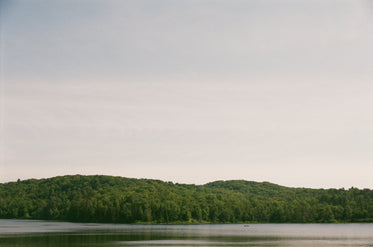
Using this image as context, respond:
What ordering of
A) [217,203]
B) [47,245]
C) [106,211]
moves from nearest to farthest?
[47,245] → [106,211] → [217,203]

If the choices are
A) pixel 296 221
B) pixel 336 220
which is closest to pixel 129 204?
pixel 296 221

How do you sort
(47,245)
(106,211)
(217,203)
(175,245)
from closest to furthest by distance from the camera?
1. (47,245)
2. (175,245)
3. (106,211)
4. (217,203)

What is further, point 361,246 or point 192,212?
point 192,212

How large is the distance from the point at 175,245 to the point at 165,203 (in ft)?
371

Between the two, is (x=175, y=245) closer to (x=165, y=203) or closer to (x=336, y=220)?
(x=165, y=203)

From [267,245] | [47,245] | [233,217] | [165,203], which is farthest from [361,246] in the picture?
[233,217]

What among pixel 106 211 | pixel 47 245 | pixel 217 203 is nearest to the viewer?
pixel 47 245

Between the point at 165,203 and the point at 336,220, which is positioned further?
the point at 336,220

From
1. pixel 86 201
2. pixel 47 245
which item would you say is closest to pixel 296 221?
pixel 86 201

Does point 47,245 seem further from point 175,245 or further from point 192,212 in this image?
point 192,212

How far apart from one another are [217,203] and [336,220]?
168 ft

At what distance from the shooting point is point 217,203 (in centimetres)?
19538

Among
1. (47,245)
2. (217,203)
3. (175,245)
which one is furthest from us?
(217,203)

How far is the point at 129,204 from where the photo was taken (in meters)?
178
